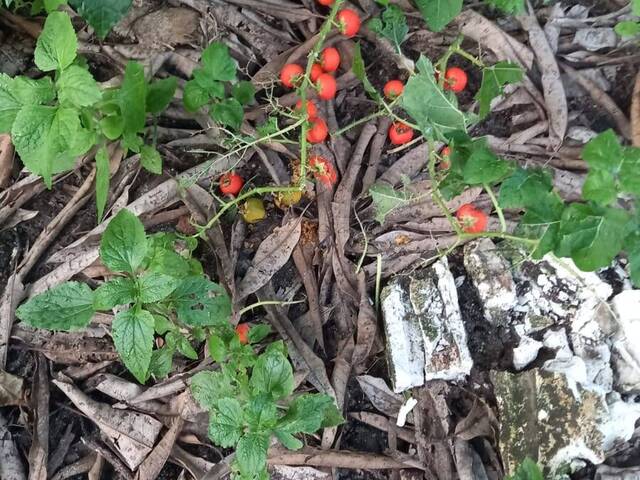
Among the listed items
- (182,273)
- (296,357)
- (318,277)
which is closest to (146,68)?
(182,273)

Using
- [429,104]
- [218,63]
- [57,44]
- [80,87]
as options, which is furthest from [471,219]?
[57,44]

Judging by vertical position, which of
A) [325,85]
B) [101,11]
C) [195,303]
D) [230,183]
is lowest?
[195,303]

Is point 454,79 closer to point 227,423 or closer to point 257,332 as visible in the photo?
point 257,332

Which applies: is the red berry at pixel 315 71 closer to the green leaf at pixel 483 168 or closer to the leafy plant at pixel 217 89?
the leafy plant at pixel 217 89

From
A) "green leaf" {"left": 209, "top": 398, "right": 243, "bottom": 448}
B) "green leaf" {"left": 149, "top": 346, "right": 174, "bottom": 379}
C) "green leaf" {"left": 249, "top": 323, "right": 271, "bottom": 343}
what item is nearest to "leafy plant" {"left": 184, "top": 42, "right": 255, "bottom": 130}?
"green leaf" {"left": 249, "top": 323, "right": 271, "bottom": 343}

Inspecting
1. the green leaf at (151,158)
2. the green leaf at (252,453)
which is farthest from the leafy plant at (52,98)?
the green leaf at (252,453)
